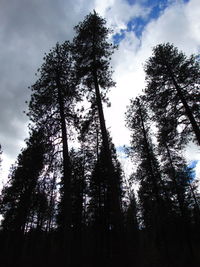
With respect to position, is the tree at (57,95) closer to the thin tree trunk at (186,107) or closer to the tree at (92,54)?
the tree at (92,54)

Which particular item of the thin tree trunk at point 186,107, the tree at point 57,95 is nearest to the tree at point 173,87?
the thin tree trunk at point 186,107

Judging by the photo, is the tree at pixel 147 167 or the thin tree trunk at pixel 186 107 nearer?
the thin tree trunk at pixel 186 107

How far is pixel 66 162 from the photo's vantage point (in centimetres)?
909

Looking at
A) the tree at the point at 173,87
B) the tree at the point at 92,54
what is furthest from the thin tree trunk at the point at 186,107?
the tree at the point at 92,54

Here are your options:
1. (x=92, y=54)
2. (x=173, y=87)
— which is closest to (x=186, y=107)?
(x=173, y=87)

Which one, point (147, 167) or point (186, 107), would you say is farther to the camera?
point (147, 167)

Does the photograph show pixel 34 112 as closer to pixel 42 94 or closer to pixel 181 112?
pixel 42 94

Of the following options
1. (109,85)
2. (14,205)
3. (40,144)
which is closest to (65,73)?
(109,85)

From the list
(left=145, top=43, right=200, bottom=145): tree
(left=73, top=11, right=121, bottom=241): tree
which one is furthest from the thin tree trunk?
(left=73, top=11, right=121, bottom=241): tree

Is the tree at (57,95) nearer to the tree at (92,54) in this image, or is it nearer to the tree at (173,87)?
the tree at (92,54)

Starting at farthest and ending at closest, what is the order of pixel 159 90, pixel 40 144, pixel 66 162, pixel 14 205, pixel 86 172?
pixel 14 205 < pixel 86 172 < pixel 159 90 < pixel 40 144 < pixel 66 162

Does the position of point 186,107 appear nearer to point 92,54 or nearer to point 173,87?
point 173,87

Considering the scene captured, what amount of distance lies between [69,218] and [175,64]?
40.3 ft

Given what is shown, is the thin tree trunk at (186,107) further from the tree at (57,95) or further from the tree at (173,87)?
the tree at (57,95)
